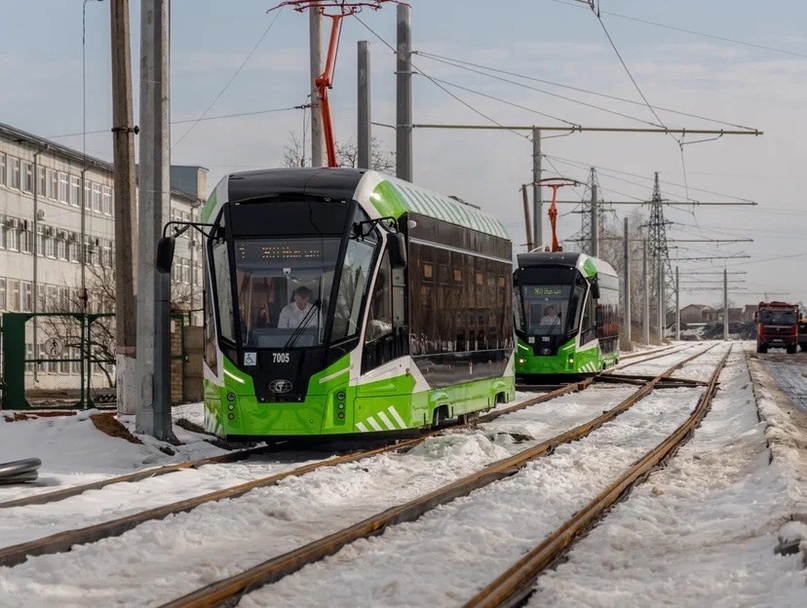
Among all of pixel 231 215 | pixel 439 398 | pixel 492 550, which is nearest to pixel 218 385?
pixel 231 215

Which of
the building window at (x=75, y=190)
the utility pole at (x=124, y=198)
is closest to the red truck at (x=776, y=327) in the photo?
the building window at (x=75, y=190)

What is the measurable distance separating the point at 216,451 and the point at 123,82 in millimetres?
5338

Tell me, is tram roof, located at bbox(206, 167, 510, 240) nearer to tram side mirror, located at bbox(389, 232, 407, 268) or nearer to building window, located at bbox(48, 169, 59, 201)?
tram side mirror, located at bbox(389, 232, 407, 268)

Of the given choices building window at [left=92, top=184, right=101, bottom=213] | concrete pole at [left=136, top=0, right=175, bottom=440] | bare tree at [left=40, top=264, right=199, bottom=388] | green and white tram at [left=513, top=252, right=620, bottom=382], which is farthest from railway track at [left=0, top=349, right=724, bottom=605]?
building window at [left=92, top=184, right=101, bottom=213]

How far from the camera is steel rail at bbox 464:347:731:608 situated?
7.45m

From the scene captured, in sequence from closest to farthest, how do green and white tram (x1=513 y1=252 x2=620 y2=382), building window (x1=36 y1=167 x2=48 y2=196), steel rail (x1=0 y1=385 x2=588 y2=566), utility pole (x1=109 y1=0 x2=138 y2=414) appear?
steel rail (x1=0 y1=385 x2=588 y2=566) → utility pole (x1=109 y1=0 x2=138 y2=414) → green and white tram (x1=513 y1=252 x2=620 y2=382) → building window (x1=36 y1=167 x2=48 y2=196)

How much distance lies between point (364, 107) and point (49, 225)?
40.2 m

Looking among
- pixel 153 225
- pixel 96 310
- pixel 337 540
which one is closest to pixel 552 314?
pixel 153 225

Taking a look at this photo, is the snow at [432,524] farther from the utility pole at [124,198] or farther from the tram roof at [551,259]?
the tram roof at [551,259]

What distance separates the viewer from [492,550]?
9273 mm

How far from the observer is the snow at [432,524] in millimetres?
7797

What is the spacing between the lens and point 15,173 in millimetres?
61812

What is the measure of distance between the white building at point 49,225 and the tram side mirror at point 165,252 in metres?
38.3

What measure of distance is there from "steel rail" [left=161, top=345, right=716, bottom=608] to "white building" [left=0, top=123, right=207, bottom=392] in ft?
136
